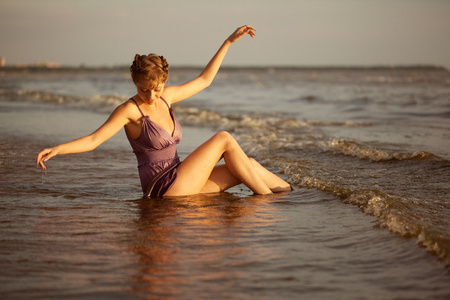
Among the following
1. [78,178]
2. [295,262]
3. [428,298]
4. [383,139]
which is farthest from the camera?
[383,139]

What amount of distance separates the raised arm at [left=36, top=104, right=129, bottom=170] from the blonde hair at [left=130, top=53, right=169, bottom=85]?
0.38 meters

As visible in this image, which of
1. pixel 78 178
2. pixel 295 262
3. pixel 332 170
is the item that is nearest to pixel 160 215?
pixel 295 262

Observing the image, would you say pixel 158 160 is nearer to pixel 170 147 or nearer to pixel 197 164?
pixel 170 147

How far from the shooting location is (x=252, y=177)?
551 cm

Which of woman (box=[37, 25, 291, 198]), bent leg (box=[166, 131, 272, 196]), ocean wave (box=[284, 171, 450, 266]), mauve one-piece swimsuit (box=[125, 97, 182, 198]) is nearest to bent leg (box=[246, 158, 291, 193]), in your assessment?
woman (box=[37, 25, 291, 198])

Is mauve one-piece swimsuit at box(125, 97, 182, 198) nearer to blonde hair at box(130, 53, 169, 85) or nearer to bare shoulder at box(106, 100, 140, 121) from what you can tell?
bare shoulder at box(106, 100, 140, 121)

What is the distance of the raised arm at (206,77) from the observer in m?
5.55

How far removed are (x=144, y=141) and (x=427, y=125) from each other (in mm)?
9213

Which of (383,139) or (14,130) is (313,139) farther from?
(14,130)

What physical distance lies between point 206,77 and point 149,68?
3.37 ft

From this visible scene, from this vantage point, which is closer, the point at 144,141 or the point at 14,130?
the point at 144,141

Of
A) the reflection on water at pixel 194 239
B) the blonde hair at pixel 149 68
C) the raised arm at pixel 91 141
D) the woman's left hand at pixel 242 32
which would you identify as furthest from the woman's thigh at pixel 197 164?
the woman's left hand at pixel 242 32

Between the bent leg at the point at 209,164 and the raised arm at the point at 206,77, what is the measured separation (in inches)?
22.7

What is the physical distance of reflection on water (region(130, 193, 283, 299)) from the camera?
127 inches
